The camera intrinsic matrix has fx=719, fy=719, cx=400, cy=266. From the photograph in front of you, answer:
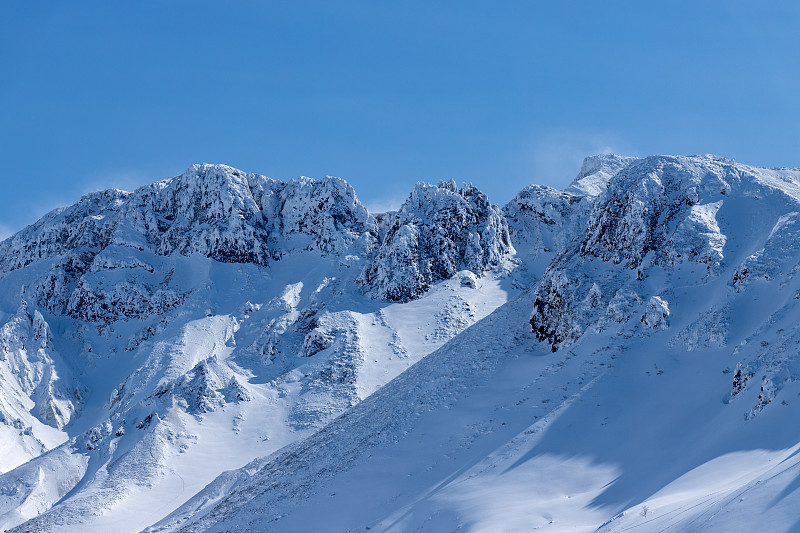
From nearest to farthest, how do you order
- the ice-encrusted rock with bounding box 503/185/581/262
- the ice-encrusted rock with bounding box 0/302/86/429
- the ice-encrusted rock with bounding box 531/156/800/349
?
the ice-encrusted rock with bounding box 531/156/800/349
the ice-encrusted rock with bounding box 0/302/86/429
the ice-encrusted rock with bounding box 503/185/581/262

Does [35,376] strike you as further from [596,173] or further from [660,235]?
[596,173]

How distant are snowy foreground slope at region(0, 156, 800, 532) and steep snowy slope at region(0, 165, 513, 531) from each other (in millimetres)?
325

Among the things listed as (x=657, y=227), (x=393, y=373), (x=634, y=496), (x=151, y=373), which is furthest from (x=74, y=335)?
(x=634, y=496)

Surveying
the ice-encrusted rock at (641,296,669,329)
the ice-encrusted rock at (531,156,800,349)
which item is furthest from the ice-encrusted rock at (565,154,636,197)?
Result: the ice-encrusted rock at (641,296,669,329)

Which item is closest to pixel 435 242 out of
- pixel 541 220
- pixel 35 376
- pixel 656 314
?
pixel 541 220

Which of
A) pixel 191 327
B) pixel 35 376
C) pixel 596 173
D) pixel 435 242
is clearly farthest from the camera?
pixel 596 173

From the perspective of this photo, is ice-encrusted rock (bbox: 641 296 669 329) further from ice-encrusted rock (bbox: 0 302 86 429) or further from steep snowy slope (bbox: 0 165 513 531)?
ice-encrusted rock (bbox: 0 302 86 429)

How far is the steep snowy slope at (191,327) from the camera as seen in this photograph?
205 feet

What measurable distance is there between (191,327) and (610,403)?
204ft

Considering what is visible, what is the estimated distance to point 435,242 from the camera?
87500mm

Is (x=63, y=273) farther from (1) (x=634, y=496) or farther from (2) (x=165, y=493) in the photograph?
(1) (x=634, y=496)

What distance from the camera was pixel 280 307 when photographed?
8644cm

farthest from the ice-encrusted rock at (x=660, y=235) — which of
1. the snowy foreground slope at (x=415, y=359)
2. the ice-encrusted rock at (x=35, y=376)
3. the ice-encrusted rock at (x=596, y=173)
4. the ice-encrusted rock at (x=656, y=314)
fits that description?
the ice-encrusted rock at (x=35, y=376)

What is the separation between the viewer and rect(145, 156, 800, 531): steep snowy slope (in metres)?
25.7
